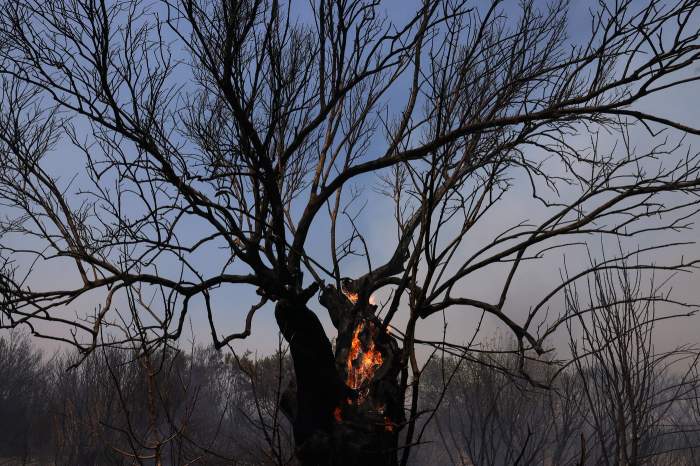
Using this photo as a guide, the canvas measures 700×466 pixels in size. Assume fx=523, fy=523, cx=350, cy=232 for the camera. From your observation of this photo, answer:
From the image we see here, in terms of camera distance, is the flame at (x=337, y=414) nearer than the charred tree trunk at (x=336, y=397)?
No

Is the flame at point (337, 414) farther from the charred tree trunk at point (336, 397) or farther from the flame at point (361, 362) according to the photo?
the flame at point (361, 362)

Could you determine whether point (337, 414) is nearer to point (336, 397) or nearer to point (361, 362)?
point (336, 397)

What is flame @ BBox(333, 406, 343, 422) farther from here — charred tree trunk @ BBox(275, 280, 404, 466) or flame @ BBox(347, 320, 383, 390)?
flame @ BBox(347, 320, 383, 390)

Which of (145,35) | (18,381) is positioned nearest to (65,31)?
(145,35)

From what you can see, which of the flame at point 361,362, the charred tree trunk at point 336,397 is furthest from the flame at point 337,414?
the flame at point 361,362

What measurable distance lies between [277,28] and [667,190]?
2887mm

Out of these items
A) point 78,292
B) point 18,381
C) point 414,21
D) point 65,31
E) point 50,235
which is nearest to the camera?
point 414,21

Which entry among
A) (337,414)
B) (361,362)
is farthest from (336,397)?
(361,362)

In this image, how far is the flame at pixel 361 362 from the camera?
476cm

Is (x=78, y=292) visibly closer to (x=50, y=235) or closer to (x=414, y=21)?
(x=50, y=235)

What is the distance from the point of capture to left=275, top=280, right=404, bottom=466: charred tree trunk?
419 centimetres

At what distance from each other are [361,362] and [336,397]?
1.51 ft

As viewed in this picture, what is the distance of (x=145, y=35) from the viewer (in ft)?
13.3

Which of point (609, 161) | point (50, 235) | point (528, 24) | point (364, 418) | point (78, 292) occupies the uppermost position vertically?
point (528, 24)
